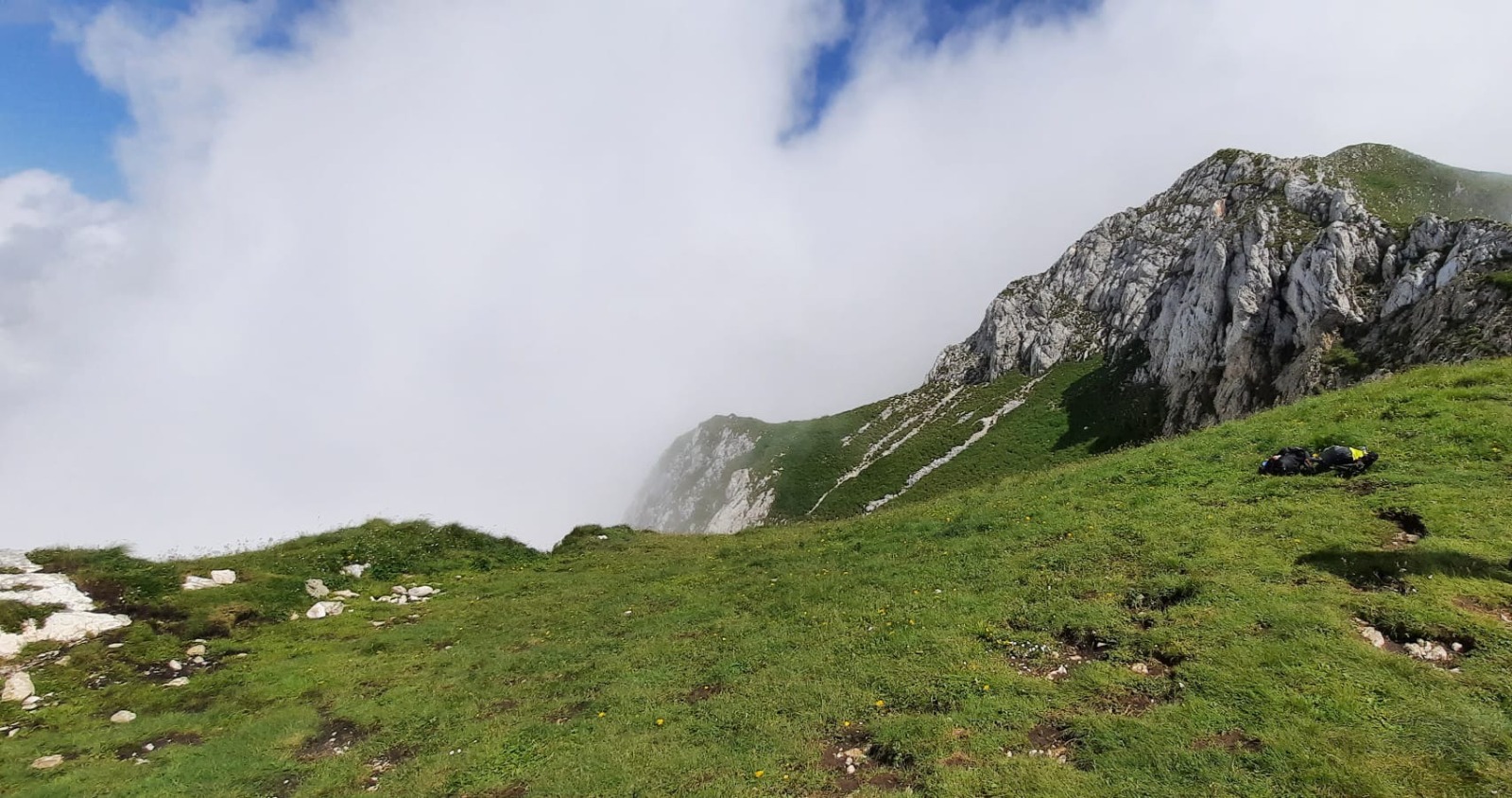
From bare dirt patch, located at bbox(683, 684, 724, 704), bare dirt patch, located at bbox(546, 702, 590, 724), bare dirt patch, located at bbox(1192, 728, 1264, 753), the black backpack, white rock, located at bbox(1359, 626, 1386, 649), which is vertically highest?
the black backpack

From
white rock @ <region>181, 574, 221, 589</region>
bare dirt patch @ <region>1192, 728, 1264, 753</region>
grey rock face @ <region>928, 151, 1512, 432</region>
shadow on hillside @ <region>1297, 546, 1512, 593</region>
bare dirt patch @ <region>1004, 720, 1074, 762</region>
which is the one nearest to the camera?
bare dirt patch @ <region>1192, 728, 1264, 753</region>

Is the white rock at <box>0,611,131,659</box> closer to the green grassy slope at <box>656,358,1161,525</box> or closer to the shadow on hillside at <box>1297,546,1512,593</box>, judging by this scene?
the shadow on hillside at <box>1297,546,1512,593</box>

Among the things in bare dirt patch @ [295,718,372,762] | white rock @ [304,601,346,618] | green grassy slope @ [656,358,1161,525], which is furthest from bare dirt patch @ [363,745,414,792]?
green grassy slope @ [656,358,1161,525]

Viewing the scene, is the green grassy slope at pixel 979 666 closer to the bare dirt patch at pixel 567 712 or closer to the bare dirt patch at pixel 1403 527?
the bare dirt patch at pixel 567 712

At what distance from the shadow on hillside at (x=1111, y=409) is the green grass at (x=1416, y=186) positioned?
1122 inches

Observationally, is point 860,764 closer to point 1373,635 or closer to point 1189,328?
point 1373,635

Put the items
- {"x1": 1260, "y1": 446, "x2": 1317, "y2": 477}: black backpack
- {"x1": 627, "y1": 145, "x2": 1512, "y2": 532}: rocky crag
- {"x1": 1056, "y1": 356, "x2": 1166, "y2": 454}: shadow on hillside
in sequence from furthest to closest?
{"x1": 1056, "y1": 356, "x2": 1166, "y2": 454}: shadow on hillside < {"x1": 627, "y1": 145, "x2": 1512, "y2": 532}: rocky crag < {"x1": 1260, "y1": 446, "x2": 1317, "y2": 477}: black backpack

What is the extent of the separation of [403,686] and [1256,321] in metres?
80.7

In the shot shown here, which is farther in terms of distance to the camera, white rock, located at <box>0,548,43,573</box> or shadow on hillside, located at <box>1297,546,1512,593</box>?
white rock, located at <box>0,548,43,573</box>

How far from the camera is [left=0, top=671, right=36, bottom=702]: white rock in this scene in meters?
18.7

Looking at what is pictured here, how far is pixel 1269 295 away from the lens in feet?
213

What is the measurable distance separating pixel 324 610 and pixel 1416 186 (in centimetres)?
11140

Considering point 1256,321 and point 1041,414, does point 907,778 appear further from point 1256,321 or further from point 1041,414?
point 1041,414

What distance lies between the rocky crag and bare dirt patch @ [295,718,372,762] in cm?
6475
